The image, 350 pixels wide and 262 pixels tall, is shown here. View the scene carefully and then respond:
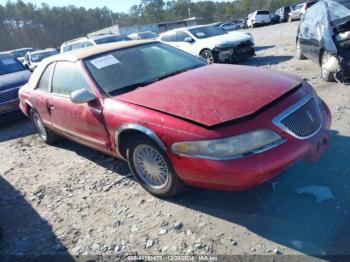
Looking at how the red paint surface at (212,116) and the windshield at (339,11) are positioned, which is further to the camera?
the windshield at (339,11)

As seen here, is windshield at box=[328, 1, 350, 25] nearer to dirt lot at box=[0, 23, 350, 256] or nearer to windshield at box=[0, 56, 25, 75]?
dirt lot at box=[0, 23, 350, 256]

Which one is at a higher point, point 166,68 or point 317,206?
point 166,68

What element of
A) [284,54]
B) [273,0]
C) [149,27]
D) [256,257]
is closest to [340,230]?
[256,257]

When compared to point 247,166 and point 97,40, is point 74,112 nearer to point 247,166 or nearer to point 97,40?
point 247,166

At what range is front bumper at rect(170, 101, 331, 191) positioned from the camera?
9.76ft

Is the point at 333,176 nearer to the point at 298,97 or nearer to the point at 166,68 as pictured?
the point at 298,97

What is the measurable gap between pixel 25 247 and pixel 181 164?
1.84 metres

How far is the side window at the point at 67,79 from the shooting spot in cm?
450

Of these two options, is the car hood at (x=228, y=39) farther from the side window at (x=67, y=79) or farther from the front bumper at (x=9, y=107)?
Result: the side window at (x=67, y=79)

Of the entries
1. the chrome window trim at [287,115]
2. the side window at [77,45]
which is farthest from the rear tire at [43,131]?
the side window at [77,45]

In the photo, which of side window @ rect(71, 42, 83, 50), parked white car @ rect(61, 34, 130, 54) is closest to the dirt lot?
parked white car @ rect(61, 34, 130, 54)

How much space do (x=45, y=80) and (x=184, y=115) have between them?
3207 millimetres

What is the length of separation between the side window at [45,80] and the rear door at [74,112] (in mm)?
215

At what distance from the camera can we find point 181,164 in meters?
3.30
